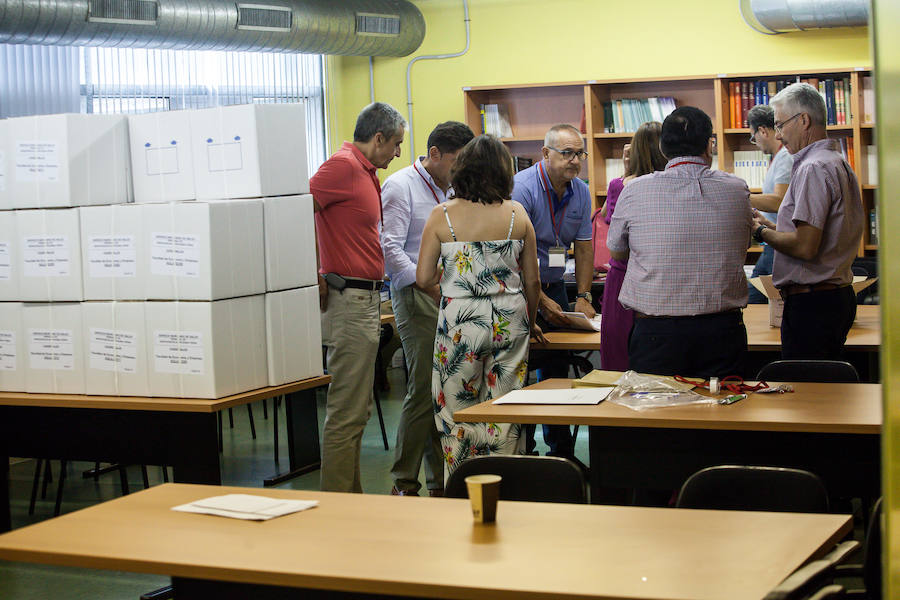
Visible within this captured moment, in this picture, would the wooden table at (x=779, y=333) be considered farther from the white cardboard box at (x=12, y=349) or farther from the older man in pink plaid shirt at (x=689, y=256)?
the white cardboard box at (x=12, y=349)

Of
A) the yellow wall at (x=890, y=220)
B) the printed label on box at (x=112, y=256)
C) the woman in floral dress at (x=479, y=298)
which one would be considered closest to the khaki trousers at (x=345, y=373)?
the woman in floral dress at (x=479, y=298)

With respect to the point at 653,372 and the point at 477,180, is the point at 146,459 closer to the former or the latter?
the point at 477,180

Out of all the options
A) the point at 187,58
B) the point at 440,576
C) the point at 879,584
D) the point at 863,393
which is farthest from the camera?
the point at 187,58

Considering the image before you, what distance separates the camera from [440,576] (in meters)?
1.66

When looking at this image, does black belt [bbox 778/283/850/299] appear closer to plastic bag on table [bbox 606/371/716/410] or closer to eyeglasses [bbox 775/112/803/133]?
eyeglasses [bbox 775/112/803/133]

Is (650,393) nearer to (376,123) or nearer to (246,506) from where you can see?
(246,506)

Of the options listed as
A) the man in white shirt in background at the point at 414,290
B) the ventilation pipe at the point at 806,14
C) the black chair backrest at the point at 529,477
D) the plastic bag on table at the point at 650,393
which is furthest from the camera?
the ventilation pipe at the point at 806,14

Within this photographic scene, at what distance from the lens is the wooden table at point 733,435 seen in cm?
268

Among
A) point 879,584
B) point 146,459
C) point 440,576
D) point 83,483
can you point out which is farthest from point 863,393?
point 83,483

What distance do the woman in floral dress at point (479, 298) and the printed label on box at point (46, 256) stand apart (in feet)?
4.40

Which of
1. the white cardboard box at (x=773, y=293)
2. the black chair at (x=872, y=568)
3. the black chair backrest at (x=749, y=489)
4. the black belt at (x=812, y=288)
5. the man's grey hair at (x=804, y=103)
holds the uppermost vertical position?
the man's grey hair at (x=804, y=103)

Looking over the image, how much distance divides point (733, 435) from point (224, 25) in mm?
5195

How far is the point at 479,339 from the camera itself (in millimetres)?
3760

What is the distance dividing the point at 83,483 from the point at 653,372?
341 cm
